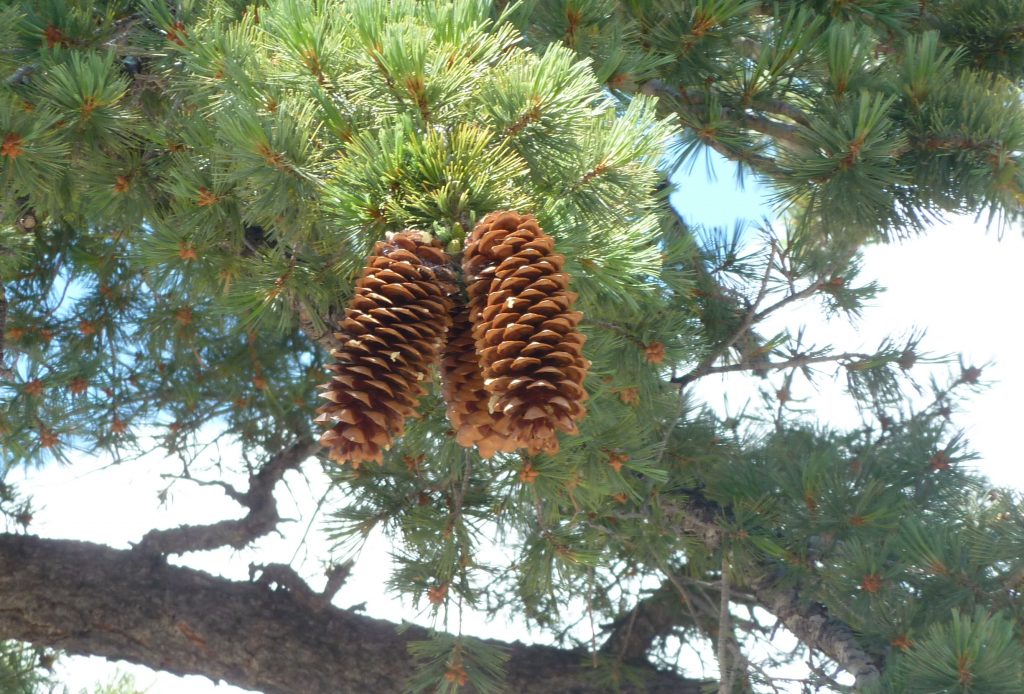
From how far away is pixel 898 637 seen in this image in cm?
220

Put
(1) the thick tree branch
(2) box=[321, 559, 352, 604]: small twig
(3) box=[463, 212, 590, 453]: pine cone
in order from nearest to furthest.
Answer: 1. (3) box=[463, 212, 590, 453]: pine cone
2. (1) the thick tree branch
3. (2) box=[321, 559, 352, 604]: small twig

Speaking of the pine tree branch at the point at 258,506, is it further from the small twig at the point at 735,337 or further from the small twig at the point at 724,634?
the small twig at the point at 724,634

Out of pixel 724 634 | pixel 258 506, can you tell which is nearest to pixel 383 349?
pixel 724 634

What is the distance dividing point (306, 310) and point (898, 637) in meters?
1.47

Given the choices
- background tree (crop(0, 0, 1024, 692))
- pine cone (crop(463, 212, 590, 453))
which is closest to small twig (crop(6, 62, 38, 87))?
background tree (crop(0, 0, 1024, 692))

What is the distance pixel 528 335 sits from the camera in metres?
0.98

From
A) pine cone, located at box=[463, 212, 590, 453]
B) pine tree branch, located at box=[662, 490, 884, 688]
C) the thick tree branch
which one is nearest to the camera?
pine cone, located at box=[463, 212, 590, 453]

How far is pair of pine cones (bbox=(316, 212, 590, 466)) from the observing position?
967mm

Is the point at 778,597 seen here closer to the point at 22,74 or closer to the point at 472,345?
the point at 472,345

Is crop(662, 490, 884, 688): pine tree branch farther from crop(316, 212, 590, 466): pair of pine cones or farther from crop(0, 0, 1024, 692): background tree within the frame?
crop(316, 212, 590, 466): pair of pine cones

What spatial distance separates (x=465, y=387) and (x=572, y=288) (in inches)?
9.4

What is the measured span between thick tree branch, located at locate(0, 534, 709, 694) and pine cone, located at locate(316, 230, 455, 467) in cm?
201

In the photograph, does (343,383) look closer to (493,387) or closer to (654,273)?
(493,387)

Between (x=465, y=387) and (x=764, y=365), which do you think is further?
(x=764, y=365)
